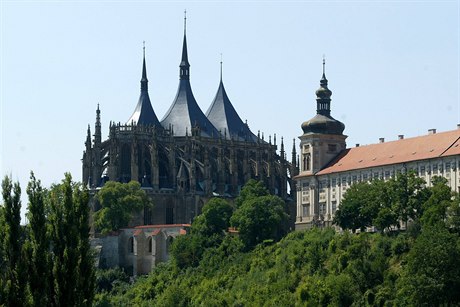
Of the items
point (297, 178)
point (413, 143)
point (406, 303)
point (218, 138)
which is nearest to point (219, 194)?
point (218, 138)

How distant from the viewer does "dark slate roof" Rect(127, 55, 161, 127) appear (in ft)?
432

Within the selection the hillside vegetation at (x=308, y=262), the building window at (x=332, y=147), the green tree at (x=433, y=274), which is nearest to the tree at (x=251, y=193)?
the hillside vegetation at (x=308, y=262)

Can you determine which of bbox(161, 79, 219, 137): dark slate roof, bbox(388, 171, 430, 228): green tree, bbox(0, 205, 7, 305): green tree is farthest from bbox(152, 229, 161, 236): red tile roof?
bbox(0, 205, 7, 305): green tree

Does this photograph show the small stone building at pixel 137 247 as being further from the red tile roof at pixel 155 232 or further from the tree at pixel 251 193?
the tree at pixel 251 193

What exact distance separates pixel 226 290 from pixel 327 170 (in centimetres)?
1788

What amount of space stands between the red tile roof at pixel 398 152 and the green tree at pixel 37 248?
48937 millimetres

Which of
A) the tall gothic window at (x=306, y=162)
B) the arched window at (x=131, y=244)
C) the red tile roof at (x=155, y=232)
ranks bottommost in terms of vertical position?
the arched window at (x=131, y=244)

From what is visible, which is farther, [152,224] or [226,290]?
[152,224]

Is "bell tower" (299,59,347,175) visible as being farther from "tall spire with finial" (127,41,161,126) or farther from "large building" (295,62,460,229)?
"tall spire with finial" (127,41,161,126)

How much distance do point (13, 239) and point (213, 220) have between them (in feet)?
200

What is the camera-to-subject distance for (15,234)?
50688 millimetres

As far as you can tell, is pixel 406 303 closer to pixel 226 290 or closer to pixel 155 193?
pixel 226 290

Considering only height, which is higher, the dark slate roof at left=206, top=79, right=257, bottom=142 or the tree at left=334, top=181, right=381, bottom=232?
the dark slate roof at left=206, top=79, right=257, bottom=142

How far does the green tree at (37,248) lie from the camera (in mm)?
50500
